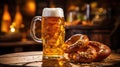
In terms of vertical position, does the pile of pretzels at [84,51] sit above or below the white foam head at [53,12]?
below

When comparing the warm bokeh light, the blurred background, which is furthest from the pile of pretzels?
the warm bokeh light

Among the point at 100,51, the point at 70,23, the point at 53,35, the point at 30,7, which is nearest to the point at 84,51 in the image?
the point at 100,51

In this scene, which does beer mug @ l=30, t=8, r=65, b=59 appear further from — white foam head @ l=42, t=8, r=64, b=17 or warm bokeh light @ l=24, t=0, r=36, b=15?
warm bokeh light @ l=24, t=0, r=36, b=15

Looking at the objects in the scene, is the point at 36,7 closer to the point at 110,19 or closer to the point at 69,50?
the point at 110,19

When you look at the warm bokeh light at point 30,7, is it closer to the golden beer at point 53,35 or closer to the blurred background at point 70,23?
the blurred background at point 70,23

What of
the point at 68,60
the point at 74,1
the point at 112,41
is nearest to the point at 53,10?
the point at 68,60

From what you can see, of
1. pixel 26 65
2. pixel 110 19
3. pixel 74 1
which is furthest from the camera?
pixel 74 1

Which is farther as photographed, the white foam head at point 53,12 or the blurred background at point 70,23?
the blurred background at point 70,23

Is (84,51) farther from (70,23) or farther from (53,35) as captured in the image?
(70,23)

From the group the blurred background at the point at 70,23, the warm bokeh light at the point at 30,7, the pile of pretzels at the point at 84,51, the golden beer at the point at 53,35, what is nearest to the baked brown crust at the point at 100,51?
the pile of pretzels at the point at 84,51
